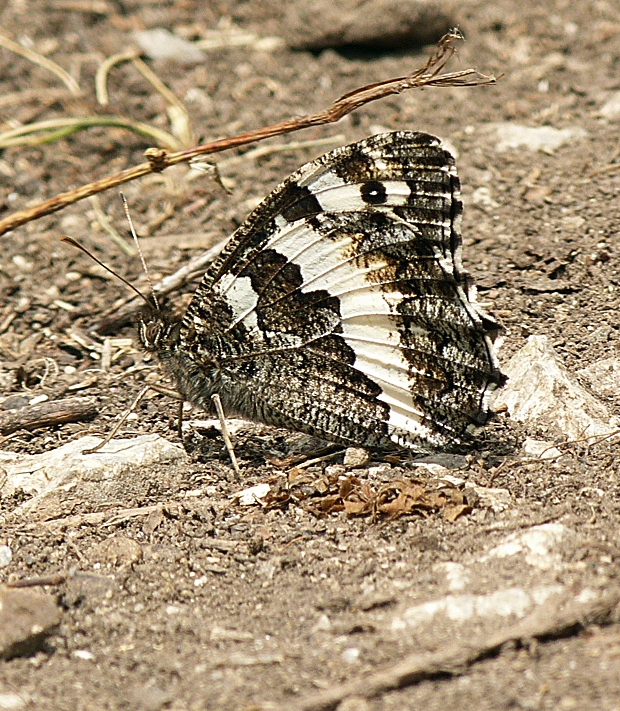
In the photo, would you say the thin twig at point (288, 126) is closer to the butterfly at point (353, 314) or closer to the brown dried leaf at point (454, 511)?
the butterfly at point (353, 314)

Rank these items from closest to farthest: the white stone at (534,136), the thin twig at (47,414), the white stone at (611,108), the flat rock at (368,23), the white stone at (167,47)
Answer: the thin twig at (47,414)
the white stone at (534,136)
the white stone at (611,108)
the flat rock at (368,23)
the white stone at (167,47)

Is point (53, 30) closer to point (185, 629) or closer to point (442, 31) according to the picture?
point (442, 31)

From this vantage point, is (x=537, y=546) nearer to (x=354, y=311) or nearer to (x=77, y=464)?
(x=354, y=311)

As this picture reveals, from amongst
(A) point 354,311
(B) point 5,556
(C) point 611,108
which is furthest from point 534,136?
(B) point 5,556

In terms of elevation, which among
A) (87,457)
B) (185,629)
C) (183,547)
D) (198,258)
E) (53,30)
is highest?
(53,30)

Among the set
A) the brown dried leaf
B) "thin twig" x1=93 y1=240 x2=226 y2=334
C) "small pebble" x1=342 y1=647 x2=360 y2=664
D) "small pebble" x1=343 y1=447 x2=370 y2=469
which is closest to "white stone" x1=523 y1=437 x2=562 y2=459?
the brown dried leaf

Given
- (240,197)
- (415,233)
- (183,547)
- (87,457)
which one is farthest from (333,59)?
(183,547)

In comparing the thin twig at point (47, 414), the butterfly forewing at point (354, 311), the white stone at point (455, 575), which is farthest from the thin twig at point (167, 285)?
the white stone at point (455, 575)
